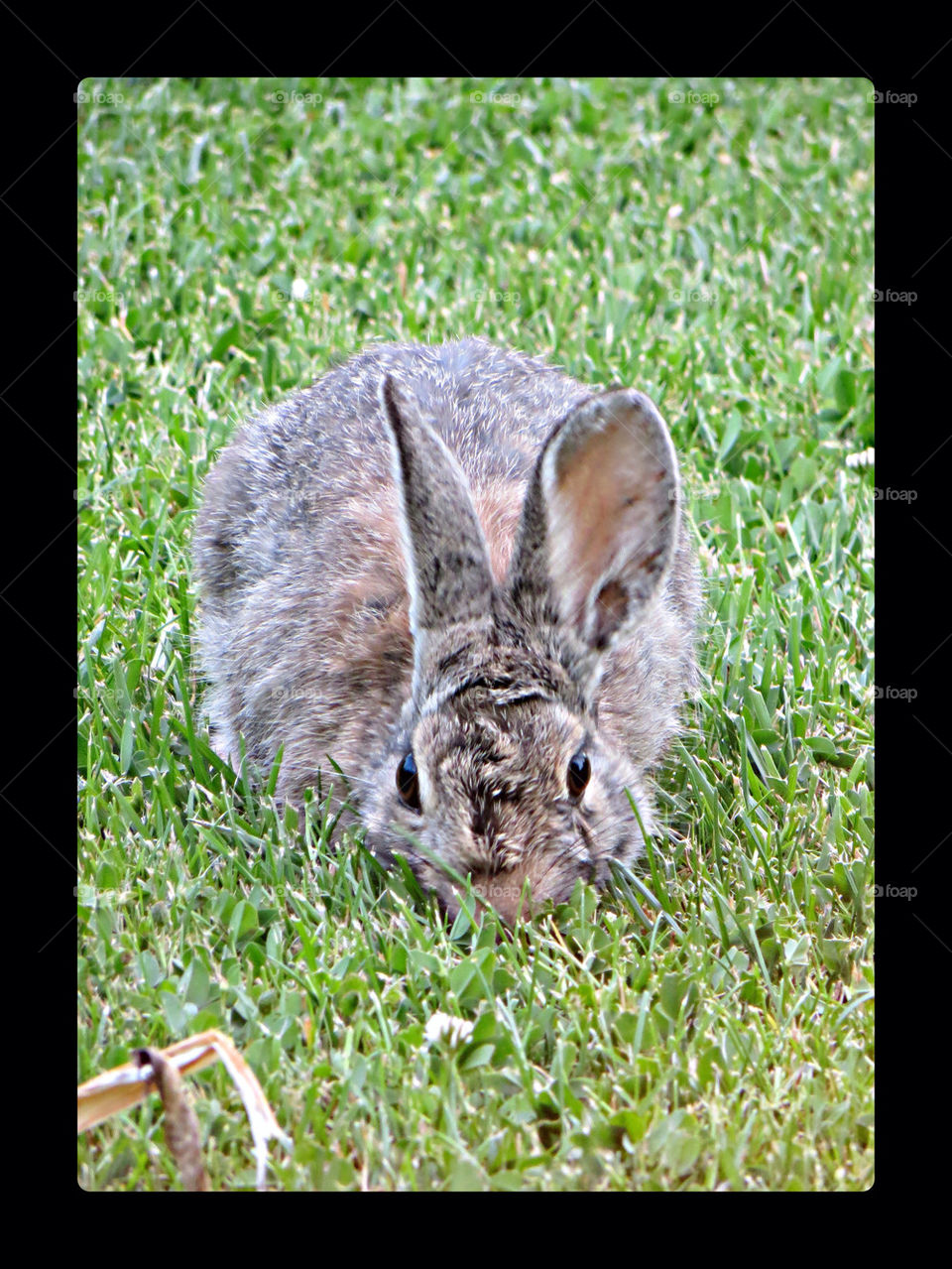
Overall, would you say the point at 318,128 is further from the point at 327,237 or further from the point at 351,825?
the point at 351,825

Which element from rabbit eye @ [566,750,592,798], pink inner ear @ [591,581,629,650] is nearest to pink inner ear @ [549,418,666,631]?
→ pink inner ear @ [591,581,629,650]

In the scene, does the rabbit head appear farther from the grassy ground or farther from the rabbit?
the grassy ground

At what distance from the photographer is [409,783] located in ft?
13.7

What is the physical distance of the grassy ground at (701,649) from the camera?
3531mm

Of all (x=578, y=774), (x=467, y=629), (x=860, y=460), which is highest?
(x=860, y=460)

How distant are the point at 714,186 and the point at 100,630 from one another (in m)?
4.11

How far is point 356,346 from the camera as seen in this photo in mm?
6902

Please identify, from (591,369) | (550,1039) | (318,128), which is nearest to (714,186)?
(591,369)

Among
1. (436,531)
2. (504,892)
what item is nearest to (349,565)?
(436,531)

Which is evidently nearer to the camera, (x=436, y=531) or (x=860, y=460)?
(x=436, y=531)

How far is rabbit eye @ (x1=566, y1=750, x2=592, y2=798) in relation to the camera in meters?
4.11

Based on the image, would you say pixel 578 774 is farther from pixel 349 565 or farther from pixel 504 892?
pixel 349 565

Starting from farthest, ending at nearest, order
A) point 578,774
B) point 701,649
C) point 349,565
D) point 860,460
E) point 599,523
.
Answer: point 860,460 < point 701,649 < point 349,565 < point 599,523 < point 578,774

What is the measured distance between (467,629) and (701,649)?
1.52 m
